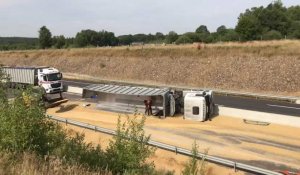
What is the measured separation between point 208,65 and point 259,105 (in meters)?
20.9

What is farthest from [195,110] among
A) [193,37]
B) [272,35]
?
[193,37]

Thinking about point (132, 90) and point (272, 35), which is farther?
point (272, 35)

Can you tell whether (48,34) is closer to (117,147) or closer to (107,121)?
(107,121)

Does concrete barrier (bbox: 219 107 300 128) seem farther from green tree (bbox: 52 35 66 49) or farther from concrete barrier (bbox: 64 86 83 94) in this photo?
green tree (bbox: 52 35 66 49)

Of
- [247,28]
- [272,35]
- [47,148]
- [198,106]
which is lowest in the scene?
[198,106]

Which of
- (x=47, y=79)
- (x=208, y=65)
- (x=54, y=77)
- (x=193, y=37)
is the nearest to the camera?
(x=47, y=79)

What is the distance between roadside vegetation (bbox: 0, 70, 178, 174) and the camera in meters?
8.99

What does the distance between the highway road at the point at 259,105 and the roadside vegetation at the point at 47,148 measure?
83.8 ft

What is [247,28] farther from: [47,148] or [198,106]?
[47,148]

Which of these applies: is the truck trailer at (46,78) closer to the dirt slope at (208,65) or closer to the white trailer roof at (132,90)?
the white trailer roof at (132,90)

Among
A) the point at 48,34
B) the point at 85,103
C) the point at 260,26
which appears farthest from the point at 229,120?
the point at 48,34

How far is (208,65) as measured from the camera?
59.1 m

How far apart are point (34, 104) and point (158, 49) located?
60510 mm

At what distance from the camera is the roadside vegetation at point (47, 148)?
8992 millimetres
